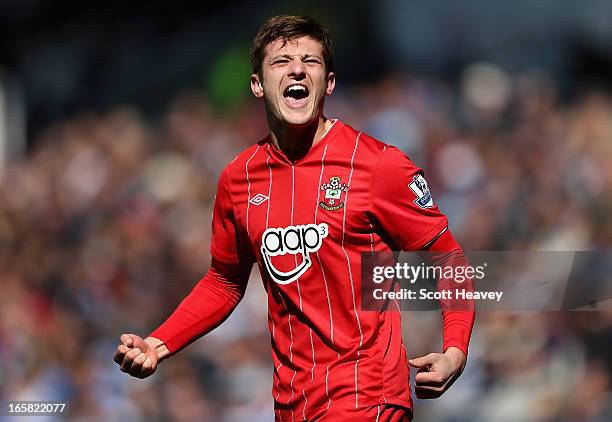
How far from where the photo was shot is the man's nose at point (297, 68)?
135 inches

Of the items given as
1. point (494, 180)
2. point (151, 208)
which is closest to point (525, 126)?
point (494, 180)

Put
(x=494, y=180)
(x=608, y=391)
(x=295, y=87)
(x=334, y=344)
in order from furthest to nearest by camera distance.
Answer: (x=494, y=180), (x=608, y=391), (x=295, y=87), (x=334, y=344)

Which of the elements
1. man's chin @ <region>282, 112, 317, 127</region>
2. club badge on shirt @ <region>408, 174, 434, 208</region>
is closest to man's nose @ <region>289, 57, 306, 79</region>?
man's chin @ <region>282, 112, 317, 127</region>

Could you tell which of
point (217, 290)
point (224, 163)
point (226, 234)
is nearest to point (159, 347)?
point (217, 290)

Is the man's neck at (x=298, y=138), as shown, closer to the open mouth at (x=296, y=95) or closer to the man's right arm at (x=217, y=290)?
the open mouth at (x=296, y=95)

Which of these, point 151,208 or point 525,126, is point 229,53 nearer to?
point 151,208

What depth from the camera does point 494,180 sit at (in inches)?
247

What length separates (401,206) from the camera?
3.25 meters

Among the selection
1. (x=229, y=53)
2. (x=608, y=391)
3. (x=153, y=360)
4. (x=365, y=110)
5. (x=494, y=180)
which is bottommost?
(x=608, y=391)

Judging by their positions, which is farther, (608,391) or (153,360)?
(608,391)

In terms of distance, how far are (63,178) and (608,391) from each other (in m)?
3.79

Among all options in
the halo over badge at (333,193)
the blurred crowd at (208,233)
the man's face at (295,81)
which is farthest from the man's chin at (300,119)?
the blurred crowd at (208,233)

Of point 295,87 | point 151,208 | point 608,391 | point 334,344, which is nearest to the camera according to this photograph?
point 334,344

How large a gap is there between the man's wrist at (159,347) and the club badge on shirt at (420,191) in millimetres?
1018
